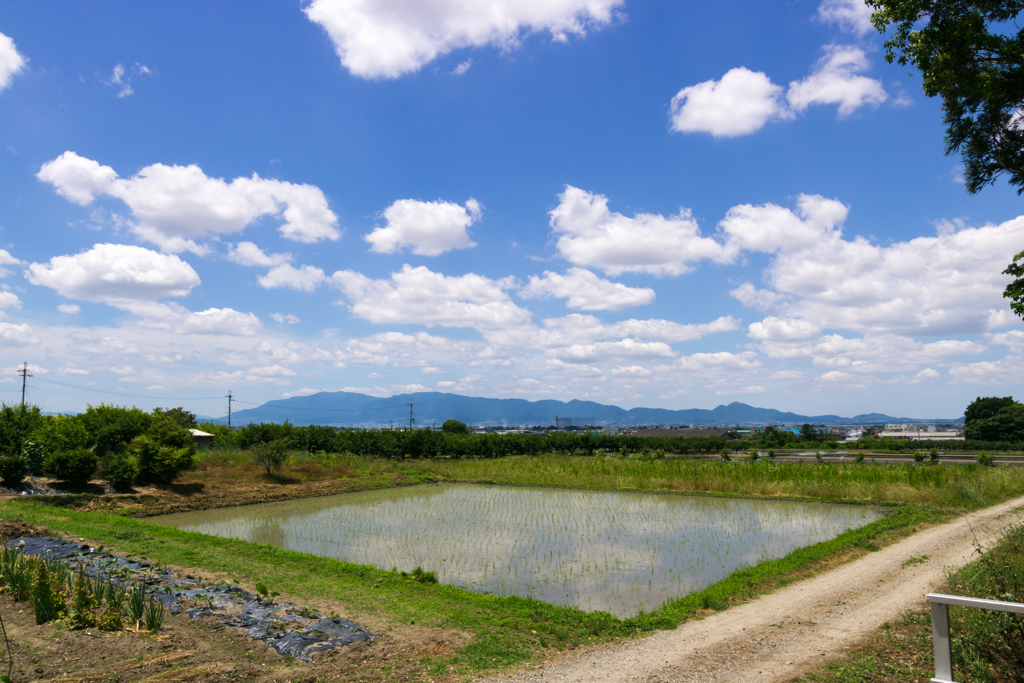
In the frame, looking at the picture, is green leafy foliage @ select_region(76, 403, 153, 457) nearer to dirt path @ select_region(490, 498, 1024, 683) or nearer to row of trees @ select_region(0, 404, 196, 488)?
row of trees @ select_region(0, 404, 196, 488)

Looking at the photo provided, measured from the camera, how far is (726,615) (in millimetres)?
8555

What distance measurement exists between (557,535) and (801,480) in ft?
50.9

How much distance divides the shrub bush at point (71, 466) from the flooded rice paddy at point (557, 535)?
476 cm

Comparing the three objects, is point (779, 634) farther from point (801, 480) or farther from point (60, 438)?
point (60, 438)

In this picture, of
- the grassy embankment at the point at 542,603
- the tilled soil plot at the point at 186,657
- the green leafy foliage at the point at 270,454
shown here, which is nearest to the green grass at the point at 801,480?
the grassy embankment at the point at 542,603

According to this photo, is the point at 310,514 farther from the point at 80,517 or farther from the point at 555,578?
the point at 555,578

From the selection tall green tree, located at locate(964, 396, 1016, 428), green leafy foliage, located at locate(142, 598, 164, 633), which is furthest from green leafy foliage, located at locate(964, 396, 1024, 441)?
green leafy foliage, located at locate(142, 598, 164, 633)

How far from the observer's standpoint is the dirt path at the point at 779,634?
19.9ft

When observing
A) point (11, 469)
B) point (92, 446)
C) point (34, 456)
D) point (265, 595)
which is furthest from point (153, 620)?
point (92, 446)

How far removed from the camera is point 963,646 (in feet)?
17.5

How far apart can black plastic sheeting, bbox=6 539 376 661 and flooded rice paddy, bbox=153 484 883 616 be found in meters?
3.94

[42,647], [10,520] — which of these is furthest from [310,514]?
[42,647]

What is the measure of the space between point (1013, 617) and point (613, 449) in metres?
53.6

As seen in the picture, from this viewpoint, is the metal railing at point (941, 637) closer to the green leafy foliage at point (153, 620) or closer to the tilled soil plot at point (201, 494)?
the green leafy foliage at point (153, 620)
